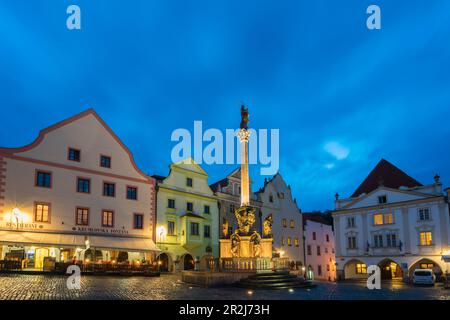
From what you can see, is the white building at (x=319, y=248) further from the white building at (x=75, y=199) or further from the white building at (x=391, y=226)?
the white building at (x=75, y=199)

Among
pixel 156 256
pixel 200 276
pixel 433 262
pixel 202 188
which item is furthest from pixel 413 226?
pixel 200 276

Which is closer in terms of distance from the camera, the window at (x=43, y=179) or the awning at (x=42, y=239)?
the awning at (x=42, y=239)

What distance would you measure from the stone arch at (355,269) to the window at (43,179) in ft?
116

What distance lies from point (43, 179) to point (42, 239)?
4644mm

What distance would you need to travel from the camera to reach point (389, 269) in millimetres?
51656

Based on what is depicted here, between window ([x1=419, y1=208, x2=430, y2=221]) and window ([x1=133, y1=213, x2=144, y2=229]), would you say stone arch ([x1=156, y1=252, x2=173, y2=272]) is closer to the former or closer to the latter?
window ([x1=133, y1=213, x2=144, y2=229])

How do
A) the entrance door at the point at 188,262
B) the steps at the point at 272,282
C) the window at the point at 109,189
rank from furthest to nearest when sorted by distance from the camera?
the entrance door at the point at 188,262, the window at the point at 109,189, the steps at the point at 272,282

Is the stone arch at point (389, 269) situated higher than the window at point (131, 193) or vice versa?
the window at point (131, 193)

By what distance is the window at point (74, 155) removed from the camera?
35.4 metres

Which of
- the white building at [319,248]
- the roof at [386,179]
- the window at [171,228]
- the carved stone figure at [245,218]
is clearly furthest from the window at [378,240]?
the carved stone figure at [245,218]

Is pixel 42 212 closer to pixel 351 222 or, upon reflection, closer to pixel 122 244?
pixel 122 244

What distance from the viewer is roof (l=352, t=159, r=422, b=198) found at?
2009 inches
